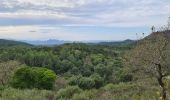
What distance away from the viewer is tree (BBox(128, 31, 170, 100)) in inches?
503

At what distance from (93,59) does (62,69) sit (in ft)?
30.8

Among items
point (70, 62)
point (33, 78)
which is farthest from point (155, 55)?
point (70, 62)

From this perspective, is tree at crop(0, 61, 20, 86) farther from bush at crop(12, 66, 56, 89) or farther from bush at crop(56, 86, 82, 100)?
bush at crop(56, 86, 82, 100)

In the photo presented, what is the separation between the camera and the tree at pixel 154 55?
1278 cm

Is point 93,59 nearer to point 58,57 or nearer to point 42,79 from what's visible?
point 58,57

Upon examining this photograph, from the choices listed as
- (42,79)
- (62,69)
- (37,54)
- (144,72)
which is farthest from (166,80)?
(37,54)

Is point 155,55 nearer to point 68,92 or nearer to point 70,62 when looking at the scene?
point 68,92

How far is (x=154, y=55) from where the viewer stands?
12.7 metres

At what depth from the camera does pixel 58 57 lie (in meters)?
91.2

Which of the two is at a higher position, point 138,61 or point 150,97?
point 138,61

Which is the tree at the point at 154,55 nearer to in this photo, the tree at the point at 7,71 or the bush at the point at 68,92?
the bush at the point at 68,92

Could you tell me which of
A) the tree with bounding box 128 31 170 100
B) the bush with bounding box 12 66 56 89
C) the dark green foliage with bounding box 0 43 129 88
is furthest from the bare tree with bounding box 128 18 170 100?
the dark green foliage with bounding box 0 43 129 88

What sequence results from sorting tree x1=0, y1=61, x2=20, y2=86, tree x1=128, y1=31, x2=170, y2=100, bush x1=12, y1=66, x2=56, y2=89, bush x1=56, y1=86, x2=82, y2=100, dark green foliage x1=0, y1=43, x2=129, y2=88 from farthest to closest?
dark green foliage x1=0, y1=43, x2=129, y2=88
tree x1=0, y1=61, x2=20, y2=86
bush x1=12, y1=66, x2=56, y2=89
bush x1=56, y1=86, x2=82, y2=100
tree x1=128, y1=31, x2=170, y2=100

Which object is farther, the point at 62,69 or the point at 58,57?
the point at 58,57
